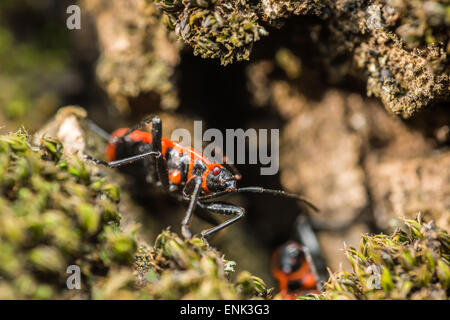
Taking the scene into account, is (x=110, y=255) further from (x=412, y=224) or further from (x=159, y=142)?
(x=412, y=224)

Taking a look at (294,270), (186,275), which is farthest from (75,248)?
(294,270)

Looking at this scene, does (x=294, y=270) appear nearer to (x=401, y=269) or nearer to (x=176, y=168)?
(x=176, y=168)

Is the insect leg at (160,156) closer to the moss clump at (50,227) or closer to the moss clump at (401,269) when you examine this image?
the moss clump at (50,227)

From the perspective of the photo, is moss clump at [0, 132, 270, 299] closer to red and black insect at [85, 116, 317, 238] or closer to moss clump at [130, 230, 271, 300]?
moss clump at [130, 230, 271, 300]

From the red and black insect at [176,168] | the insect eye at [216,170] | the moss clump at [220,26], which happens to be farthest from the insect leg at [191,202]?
the moss clump at [220,26]

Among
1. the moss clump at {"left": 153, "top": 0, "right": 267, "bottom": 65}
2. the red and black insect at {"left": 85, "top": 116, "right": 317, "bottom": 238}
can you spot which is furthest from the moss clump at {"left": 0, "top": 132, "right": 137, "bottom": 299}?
the moss clump at {"left": 153, "top": 0, "right": 267, "bottom": 65}

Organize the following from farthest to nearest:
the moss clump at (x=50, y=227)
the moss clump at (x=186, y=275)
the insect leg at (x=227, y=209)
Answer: the insect leg at (x=227, y=209)
the moss clump at (x=186, y=275)
the moss clump at (x=50, y=227)

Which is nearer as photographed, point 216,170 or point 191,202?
point 191,202
